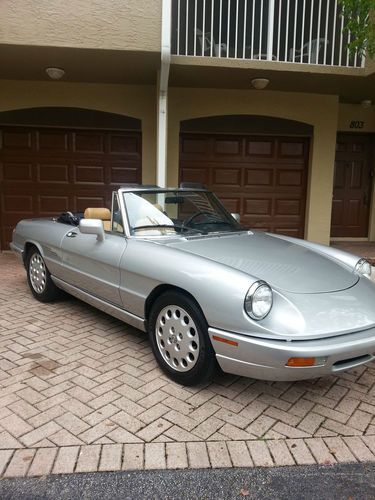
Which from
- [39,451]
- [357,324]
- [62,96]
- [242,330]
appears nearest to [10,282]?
[62,96]

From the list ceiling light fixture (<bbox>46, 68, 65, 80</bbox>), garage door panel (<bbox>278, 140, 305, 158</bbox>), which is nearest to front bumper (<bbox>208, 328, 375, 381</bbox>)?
ceiling light fixture (<bbox>46, 68, 65, 80</bbox>)

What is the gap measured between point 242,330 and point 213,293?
0.30m

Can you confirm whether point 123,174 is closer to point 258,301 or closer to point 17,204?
point 17,204

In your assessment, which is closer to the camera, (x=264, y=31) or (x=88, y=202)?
(x=264, y=31)

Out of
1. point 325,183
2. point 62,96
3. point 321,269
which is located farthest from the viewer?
point 325,183

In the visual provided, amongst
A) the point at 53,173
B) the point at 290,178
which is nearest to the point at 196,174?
the point at 290,178

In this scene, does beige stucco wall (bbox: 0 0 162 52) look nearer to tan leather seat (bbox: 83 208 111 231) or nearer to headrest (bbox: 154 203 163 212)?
tan leather seat (bbox: 83 208 111 231)

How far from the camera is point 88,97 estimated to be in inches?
311

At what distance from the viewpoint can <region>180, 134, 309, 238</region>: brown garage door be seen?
8453 mm

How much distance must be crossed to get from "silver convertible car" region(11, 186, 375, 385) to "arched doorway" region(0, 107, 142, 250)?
3783mm

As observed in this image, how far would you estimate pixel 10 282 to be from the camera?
6.21m

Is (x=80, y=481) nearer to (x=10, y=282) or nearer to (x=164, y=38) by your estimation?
(x=10, y=282)

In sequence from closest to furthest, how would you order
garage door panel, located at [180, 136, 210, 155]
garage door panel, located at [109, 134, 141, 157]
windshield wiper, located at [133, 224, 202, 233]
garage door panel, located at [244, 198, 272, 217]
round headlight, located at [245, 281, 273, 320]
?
round headlight, located at [245, 281, 273, 320]
windshield wiper, located at [133, 224, 202, 233]
garage door panel, located at [109, 134, 141, 157]
garage door panel, located at [180, 136, 210, 155]
garage door panel, located at [244, 198, 272, 217]

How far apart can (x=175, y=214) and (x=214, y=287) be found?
1456mm
